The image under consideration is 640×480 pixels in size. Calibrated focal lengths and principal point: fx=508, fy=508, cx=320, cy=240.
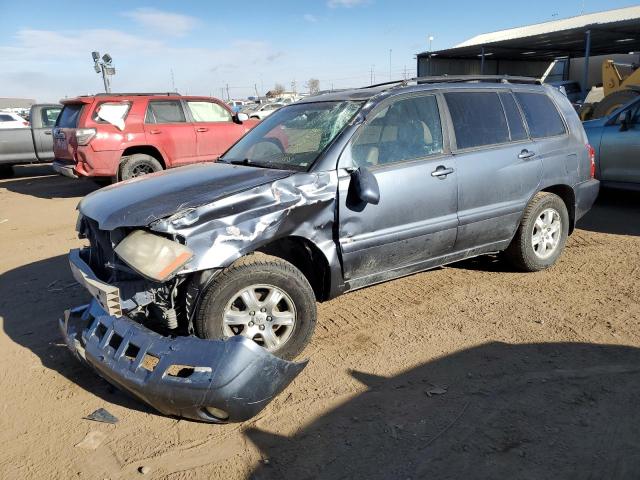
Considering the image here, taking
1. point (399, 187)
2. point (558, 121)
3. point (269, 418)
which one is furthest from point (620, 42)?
point (269, 418)

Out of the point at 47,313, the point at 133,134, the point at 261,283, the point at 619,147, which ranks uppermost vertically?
the point at 133,134

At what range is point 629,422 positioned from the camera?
263cm

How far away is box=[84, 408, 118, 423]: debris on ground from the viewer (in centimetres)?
286

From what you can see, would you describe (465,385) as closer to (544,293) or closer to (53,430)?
(544,293)

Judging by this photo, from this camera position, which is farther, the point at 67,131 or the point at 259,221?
the point at 67,131

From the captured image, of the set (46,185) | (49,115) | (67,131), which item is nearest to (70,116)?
(67,131)

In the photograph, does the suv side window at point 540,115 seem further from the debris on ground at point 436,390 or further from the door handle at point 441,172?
the debris on ground at point 436,390

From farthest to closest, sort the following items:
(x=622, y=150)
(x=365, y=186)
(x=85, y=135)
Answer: (x=85, y=135)
(x=622, y=150)
(x=365, y=186)

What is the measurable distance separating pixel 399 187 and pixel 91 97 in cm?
730

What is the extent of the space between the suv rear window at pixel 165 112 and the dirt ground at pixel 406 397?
17.5ft

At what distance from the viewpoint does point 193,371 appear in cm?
263

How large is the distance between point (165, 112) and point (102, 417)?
7.68m

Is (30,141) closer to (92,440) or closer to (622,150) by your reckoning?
(92,440)

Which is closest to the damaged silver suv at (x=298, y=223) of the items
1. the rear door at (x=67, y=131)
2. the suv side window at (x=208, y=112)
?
the rear door at (x=67, y=131)
